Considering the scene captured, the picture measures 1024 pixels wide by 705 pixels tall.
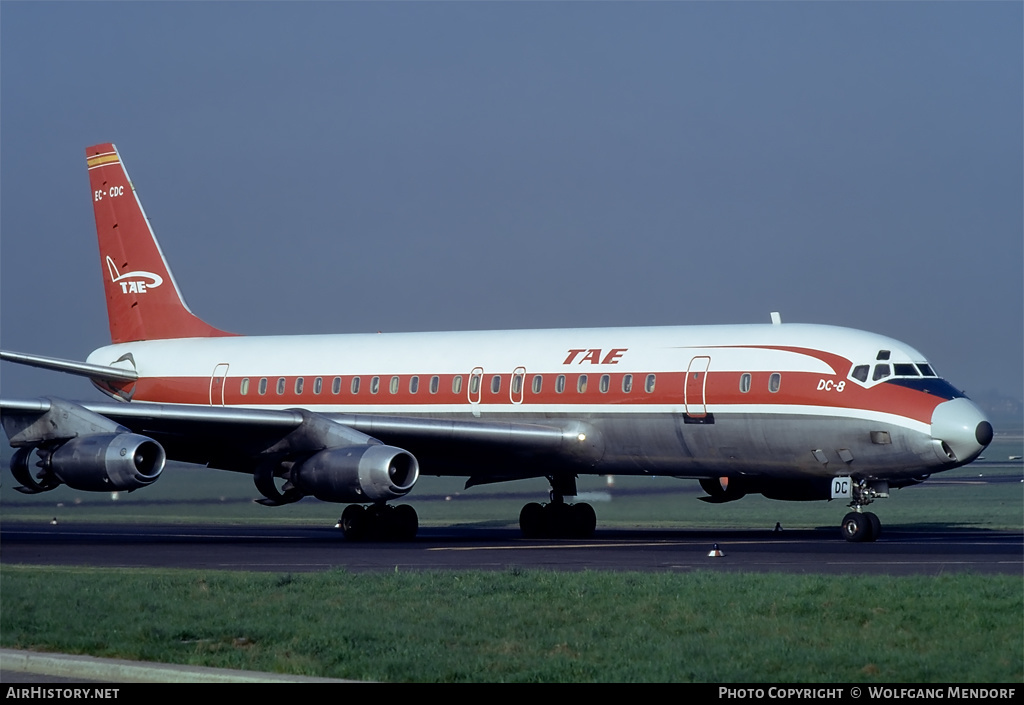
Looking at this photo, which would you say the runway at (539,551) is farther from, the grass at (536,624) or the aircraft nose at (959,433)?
the grass at (536,624)

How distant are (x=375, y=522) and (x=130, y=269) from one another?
40.8 ft

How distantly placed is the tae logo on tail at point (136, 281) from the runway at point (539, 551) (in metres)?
6.88

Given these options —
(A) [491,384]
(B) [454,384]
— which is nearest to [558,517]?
(A) [491,384]

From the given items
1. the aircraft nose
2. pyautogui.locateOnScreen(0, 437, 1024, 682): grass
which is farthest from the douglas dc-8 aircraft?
pyautogui.locateOnScreen(0, 437, 1024, 682): grass

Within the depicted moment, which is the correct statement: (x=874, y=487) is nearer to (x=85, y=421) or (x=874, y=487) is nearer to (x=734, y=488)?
(x=734, y=488)

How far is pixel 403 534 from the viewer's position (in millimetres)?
28656

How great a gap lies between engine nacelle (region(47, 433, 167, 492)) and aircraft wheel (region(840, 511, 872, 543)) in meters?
12.5

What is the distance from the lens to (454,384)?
2956cm

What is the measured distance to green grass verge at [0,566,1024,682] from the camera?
35.6ft

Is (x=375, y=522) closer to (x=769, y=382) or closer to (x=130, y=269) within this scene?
(x=769, y=382)

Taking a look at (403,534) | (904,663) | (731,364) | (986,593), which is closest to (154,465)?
(403,534)

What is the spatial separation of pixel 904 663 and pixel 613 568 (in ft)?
29.2

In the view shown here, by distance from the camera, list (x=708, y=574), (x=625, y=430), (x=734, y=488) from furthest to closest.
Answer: (x=734, y=488) < (x=625, y=430) < (x=708, y=574)

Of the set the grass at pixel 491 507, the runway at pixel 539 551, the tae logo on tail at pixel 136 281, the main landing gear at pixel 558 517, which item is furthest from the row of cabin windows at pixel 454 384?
the tae logo on tail at pixel 136 281
